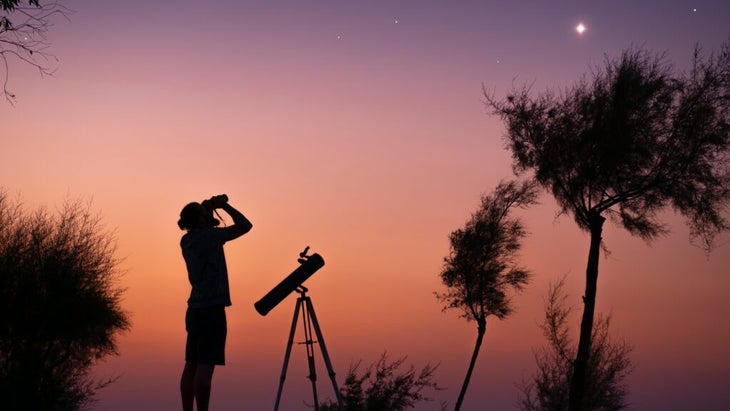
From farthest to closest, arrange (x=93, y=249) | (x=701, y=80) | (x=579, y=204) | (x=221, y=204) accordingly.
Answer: (x=93, y=249), (x=579, y=204), (x=701, y=80), (x=221, y=204)

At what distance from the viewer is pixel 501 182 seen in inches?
1257

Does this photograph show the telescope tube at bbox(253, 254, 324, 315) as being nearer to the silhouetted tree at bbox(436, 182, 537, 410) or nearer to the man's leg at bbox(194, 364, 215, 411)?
the man's leg at bbox(194, 364, 215, 411)

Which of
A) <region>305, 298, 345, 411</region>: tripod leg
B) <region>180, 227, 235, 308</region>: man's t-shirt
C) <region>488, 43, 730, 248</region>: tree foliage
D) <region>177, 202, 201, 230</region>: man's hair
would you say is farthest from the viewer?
<region>488, 43, 730, 248</region>: tree foliage

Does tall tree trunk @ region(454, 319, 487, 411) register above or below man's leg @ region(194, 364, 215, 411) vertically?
above

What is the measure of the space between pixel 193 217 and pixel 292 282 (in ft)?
6.30

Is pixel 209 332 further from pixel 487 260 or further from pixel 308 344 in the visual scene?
pixel 487 260

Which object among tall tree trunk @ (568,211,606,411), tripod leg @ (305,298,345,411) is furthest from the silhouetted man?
Result: tall tree trunk @ (568,211,606,411)

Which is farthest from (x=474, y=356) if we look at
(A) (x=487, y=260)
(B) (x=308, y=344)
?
(B) (x=308, y=344)

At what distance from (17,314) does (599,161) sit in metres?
21.1

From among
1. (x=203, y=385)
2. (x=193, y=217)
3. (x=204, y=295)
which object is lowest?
(x=203, y=385)

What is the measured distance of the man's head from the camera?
30.6 ft

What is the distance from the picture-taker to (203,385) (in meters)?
8.89

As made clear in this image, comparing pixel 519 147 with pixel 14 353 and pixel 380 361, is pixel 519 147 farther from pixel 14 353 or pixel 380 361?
pixel 14 353

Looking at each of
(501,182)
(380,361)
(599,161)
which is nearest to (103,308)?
(380,361)
